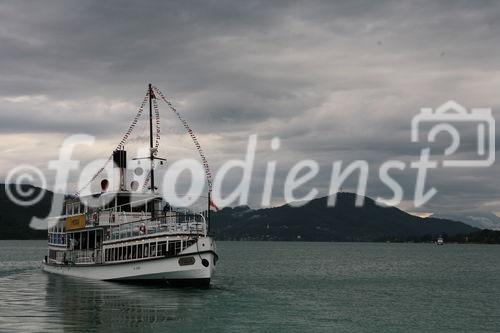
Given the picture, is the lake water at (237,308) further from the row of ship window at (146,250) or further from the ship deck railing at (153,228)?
the ship deck railing at (153,228)

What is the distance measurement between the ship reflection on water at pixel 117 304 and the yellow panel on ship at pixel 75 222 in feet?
23.1

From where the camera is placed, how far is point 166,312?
1716 inches

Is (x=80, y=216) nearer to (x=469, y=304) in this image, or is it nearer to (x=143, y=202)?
(x=143, y=202)

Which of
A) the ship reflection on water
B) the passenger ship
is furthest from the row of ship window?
the ship reflection on water

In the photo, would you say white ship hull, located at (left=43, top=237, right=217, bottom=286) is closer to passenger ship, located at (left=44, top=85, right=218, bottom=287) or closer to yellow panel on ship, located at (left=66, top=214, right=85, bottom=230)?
passenger ship, located at (left=44, top=85, right=218, bottom=287)

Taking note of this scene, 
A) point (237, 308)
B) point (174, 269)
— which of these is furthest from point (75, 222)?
point (237, 308)

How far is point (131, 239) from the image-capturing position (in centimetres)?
5822

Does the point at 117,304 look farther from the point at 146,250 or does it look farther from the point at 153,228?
the point at 153,228

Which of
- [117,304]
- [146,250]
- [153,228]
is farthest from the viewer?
[153,228]

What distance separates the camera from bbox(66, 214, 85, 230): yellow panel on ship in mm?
66744

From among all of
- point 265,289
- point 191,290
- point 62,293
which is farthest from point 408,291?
point 62,293

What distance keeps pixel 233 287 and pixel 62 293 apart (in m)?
18.2

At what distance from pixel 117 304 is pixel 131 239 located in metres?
12.0

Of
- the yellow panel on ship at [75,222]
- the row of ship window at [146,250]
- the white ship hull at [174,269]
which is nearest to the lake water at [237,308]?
the white ship hull at [174,269]
